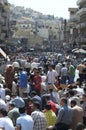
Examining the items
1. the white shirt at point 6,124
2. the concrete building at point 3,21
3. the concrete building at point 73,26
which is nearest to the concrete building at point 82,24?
the concrete building at point 73,26

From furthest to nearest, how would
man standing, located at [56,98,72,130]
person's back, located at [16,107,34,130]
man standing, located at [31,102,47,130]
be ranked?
man standing, located at [56,98,72,130], man standing, located at [31,102,47,130], person's back, located at [16,107,34,130]

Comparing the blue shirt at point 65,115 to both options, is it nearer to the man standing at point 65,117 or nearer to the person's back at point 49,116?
the man standing at point 65,117

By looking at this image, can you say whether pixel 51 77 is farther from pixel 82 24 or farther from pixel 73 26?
pixel 73 26

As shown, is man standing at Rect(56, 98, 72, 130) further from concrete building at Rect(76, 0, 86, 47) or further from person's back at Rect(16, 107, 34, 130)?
concrete building at Rect(76, 0, 86, 47)

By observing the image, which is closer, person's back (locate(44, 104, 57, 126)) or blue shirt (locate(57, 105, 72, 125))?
blue shirt (locate(57, 105, 72, 125))

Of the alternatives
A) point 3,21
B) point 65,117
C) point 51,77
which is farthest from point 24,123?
point 3,21

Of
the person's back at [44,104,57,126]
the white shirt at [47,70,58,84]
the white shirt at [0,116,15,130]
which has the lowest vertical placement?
the white shirt at [47,70,58,84]

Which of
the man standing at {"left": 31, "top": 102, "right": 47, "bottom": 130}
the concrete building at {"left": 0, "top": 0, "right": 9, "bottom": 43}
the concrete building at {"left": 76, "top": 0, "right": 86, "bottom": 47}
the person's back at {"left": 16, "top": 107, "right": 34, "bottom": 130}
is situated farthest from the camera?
the concrete building at {"left": 0, "top": 0, "right": 9, "bottom": 43}

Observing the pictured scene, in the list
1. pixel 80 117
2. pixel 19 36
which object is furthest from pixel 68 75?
pixel 19 36

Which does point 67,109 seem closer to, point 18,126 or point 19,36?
point 18,126

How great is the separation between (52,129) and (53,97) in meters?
6.43

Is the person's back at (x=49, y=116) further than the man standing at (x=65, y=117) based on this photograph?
Yes

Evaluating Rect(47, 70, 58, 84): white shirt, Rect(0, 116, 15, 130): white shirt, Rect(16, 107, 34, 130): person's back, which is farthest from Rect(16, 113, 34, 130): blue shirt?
Rect(47, 70, 58, 84): white shirt

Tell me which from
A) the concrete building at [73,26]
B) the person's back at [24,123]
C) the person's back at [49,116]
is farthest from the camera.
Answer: the concrete building at [73,26]
